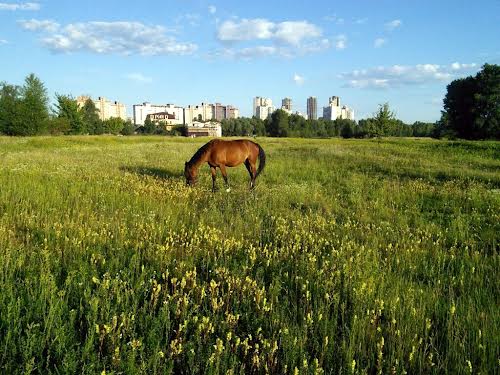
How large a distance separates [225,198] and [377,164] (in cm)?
1246

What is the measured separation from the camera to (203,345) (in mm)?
3424

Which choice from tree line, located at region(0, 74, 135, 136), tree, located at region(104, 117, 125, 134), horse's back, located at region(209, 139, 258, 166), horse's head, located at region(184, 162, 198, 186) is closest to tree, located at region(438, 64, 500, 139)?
horse's back, located at region(209, 139, 258, 166)

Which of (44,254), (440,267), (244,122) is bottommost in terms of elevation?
(440,267)

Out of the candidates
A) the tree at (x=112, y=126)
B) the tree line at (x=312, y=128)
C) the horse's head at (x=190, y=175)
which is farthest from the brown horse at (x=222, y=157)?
the tree at (x=112, y=126)

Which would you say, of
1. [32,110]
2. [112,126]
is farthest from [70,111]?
[112,126]

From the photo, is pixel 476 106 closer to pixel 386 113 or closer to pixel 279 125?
pixel 386 113

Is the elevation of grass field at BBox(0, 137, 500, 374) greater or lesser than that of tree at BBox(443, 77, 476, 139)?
lesser

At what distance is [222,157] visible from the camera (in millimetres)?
14406

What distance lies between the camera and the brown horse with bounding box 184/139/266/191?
45.8ft

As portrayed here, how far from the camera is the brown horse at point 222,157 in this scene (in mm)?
13969

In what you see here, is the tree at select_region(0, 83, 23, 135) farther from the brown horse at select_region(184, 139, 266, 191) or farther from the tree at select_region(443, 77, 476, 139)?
the tree at select_region(443, 77, 476, 139)

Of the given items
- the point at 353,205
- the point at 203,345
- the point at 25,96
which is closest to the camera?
the point at 203,345

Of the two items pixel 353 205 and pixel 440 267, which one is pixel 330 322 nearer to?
pixel 440 267

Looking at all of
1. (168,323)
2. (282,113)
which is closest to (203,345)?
(168,323)
